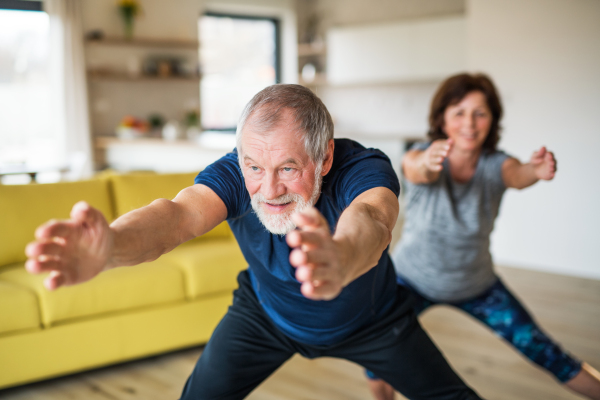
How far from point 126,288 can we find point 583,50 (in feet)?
12.1

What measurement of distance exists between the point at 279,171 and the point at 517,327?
1203 millimetres

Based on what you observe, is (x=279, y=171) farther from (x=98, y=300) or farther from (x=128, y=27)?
(x=128, y=27)

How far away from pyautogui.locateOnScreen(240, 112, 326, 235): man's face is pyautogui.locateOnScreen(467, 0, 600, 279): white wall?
11.4 feet

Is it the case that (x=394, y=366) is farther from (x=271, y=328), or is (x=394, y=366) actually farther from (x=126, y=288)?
(x=126, y=288)

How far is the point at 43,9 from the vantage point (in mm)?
6113

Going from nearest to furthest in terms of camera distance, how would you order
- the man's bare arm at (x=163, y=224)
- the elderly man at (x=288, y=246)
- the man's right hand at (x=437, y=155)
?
the elderly man at (x=288, y=246) < the man's bare arm at (x=163, y=224) < the man's right hand at (x=437, y=155)

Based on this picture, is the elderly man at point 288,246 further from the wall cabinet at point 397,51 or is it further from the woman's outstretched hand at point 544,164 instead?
the wall cabinet at point 397,51

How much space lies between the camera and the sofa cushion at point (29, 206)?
271 centimetres

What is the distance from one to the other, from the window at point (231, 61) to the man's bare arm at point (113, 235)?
6.48 meters

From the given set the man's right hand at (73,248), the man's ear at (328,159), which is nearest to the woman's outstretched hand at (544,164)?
the man's ear at (328,159)

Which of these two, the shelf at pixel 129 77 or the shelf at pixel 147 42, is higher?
the shelf at pixel 147 42

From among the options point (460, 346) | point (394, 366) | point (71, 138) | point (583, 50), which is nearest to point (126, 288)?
point (394, 366)

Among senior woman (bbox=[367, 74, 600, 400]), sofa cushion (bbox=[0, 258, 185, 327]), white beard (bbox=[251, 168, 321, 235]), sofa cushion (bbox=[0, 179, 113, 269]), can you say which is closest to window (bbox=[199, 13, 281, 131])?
sofa cushion (bbox=[0, 179, 113, 269])

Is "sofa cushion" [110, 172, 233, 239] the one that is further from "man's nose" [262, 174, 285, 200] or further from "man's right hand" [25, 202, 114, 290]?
"man's right hand" [25, 202, 114, 290]
